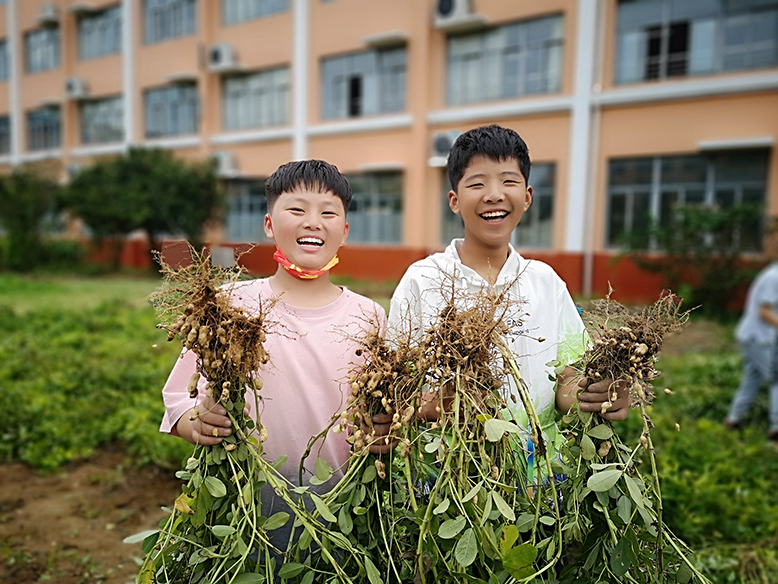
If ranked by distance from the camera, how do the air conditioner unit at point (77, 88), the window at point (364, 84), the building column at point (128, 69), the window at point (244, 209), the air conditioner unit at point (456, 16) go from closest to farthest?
the air conditioner unit at point (456, 16) → the window at point (364, 84) → the window at point (244, 209) → the building column at point (128, 69) → the air conditioner unit at point (77, 88)

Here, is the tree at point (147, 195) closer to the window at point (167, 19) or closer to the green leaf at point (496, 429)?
the window at point (167, 19)

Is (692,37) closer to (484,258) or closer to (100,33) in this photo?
(484,258)

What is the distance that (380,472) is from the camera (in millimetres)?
1258

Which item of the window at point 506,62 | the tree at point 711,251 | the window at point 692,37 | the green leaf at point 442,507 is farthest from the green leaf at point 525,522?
the window at point 506,62

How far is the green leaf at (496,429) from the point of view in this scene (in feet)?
3.84

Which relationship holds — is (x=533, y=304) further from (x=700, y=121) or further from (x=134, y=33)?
(x=134, y=33)

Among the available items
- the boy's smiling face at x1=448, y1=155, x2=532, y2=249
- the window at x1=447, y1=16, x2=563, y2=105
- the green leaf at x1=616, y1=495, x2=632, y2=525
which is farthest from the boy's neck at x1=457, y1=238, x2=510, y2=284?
the window at x1=447, y1=16, x2=563, y2=105

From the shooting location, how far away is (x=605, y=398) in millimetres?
1303

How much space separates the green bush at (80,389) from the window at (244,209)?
26.6ft

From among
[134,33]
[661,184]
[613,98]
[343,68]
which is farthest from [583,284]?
[134,33]

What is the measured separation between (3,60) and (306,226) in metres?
25.2

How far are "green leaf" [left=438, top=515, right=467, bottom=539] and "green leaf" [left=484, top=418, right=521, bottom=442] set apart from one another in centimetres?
16

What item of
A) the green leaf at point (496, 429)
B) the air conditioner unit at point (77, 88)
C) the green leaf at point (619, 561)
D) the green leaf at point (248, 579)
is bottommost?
the green leaf at point (248, 579)

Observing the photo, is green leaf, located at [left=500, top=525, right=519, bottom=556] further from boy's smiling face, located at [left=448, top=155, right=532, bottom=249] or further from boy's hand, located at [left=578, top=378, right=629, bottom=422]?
boy's smiling face, located at [left=448, top=155, right=532, bottom=249]
